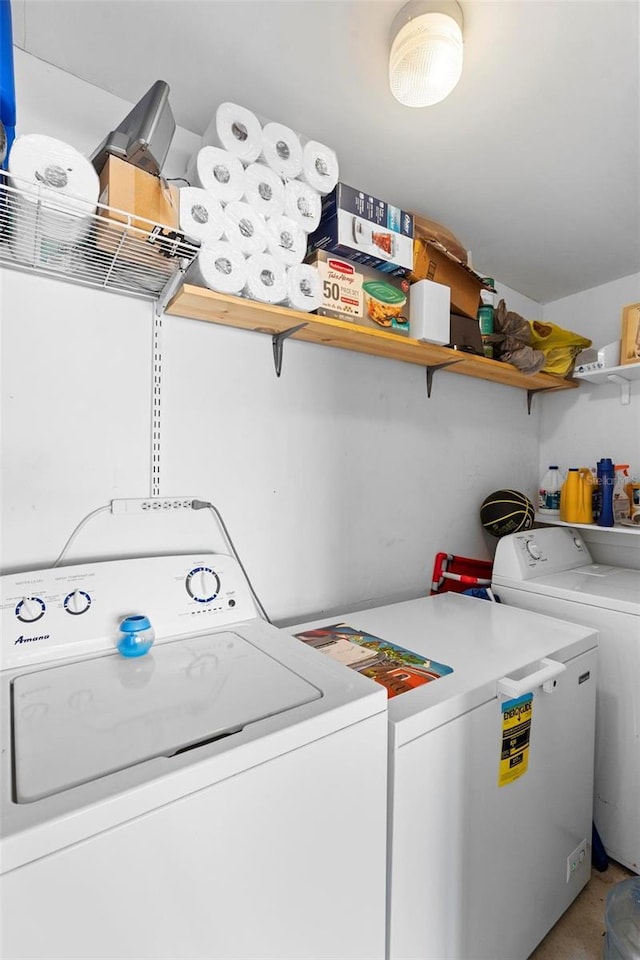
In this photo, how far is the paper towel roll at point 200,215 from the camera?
3.74 feet

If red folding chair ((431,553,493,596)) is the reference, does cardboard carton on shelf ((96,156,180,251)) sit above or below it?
above

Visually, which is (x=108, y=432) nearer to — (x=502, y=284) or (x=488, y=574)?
(x=488, y=574)

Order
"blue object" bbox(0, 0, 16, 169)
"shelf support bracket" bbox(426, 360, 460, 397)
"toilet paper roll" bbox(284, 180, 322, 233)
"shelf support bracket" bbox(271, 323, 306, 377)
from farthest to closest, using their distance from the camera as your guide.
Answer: "shelf support bracket" bbox(426, 360, 460, 397)
"shelf support bracket" bbox(271, 323, 306, 377)
"toilet paper roll" bbox(284, 180, 322, 233)
"blue object" bbox(0, 0, 16, 169)

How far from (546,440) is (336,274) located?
1788 mm

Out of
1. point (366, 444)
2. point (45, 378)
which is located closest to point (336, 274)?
point (366, 444)

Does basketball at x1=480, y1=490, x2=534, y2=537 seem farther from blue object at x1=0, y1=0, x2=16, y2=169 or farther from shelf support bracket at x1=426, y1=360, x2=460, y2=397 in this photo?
blue object at x1=0, y1=0, x2=16, y2=169

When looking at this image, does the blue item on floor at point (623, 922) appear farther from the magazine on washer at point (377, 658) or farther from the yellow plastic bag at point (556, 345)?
the yellow plastic bag at point (556, 345)

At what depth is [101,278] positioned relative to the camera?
1253mm

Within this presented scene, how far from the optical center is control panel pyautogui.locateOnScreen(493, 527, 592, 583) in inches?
78.1

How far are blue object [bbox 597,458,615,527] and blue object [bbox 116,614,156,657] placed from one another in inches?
80.4

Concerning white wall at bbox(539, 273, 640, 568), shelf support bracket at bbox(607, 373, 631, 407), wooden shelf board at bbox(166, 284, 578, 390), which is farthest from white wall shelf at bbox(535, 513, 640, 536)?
wooden shelf board at bbox(166, 284, 578, 390)

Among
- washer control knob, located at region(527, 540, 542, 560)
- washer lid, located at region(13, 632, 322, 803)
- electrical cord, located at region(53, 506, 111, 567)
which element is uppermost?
electrical cord, located at region(53, 506, 111, 567)

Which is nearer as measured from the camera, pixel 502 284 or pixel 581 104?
pixel 581 104

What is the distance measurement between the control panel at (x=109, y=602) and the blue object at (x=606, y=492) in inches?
69.1
